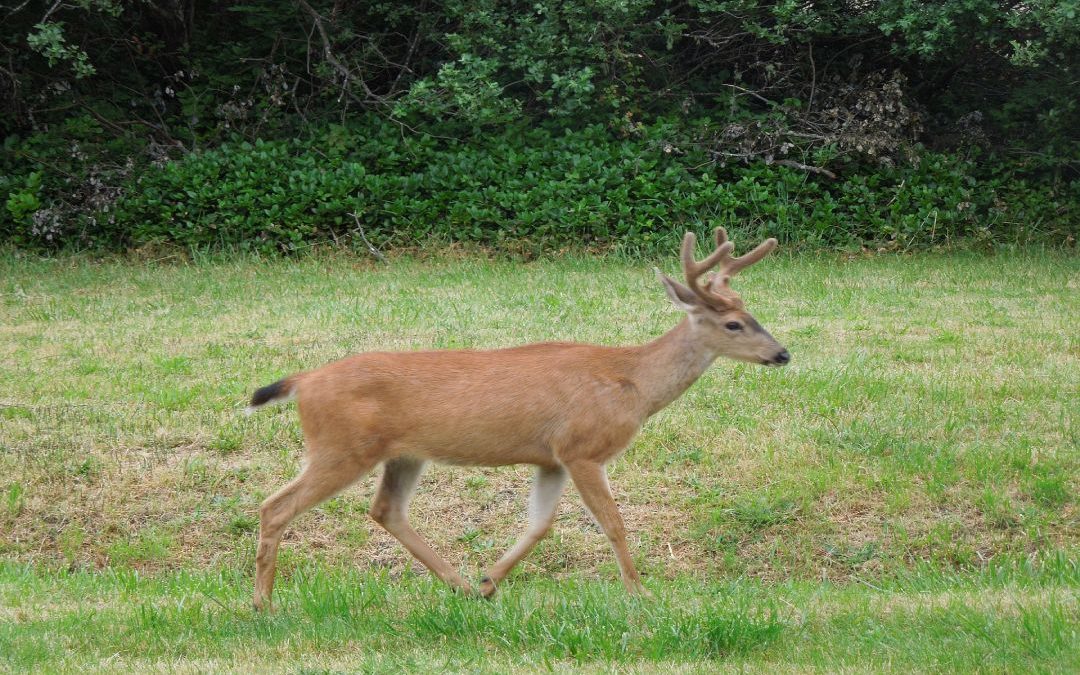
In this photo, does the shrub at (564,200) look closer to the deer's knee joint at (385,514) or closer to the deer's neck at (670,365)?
the deer's neck at (670,365)

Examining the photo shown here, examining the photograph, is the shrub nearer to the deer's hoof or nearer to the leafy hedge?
the leafy hedge

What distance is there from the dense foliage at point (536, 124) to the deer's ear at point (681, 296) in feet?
28.2

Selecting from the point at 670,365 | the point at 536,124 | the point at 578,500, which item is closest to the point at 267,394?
the point at 670,365

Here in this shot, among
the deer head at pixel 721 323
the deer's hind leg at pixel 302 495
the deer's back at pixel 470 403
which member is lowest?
the deer's hind leg at pixel 302 495

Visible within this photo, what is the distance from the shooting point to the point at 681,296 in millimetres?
6395

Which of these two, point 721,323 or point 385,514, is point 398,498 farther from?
point 721,323

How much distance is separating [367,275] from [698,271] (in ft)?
25.2

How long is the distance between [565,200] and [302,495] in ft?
32.0

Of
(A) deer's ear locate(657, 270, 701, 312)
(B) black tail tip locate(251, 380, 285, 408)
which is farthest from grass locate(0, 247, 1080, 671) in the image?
(A) deer's ear locate(657, 270, 701, 312)

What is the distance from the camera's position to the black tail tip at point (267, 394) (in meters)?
5.84

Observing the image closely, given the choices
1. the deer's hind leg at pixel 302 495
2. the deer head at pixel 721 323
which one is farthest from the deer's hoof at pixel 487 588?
the deer head at pixel 721 323

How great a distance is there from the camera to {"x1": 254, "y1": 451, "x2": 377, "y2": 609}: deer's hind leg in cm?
577

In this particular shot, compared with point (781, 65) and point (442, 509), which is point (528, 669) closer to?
point (442, 509)

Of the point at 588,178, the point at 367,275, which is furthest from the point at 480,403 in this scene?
the point at 588,178
